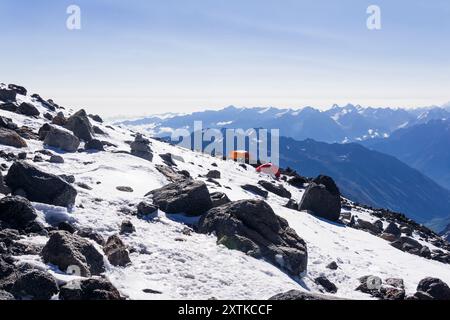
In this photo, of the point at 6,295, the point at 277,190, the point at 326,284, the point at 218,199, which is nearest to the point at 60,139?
the point at 218,199

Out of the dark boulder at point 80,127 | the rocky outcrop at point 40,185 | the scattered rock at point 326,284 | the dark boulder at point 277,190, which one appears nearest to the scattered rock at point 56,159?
the rocky outcrop at point 40,185

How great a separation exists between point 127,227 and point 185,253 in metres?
3.14

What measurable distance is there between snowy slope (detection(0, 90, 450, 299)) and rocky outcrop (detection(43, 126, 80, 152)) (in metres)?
1.00

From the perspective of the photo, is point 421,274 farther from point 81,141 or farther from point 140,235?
point 81,141

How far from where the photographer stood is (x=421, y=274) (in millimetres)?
30328

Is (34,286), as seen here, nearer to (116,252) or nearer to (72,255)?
(72,255)

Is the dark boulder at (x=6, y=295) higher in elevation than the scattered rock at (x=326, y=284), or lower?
higher

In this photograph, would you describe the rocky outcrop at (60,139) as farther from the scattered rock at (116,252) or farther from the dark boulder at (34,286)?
the dark boulder at (34,286)

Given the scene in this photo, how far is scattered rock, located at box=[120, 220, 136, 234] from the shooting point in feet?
69.3

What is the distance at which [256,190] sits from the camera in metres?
42.5

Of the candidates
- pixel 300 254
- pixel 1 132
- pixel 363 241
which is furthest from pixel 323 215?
pixel 1 132

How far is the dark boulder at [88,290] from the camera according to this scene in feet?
45.1

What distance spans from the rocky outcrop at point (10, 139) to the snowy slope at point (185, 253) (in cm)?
79
